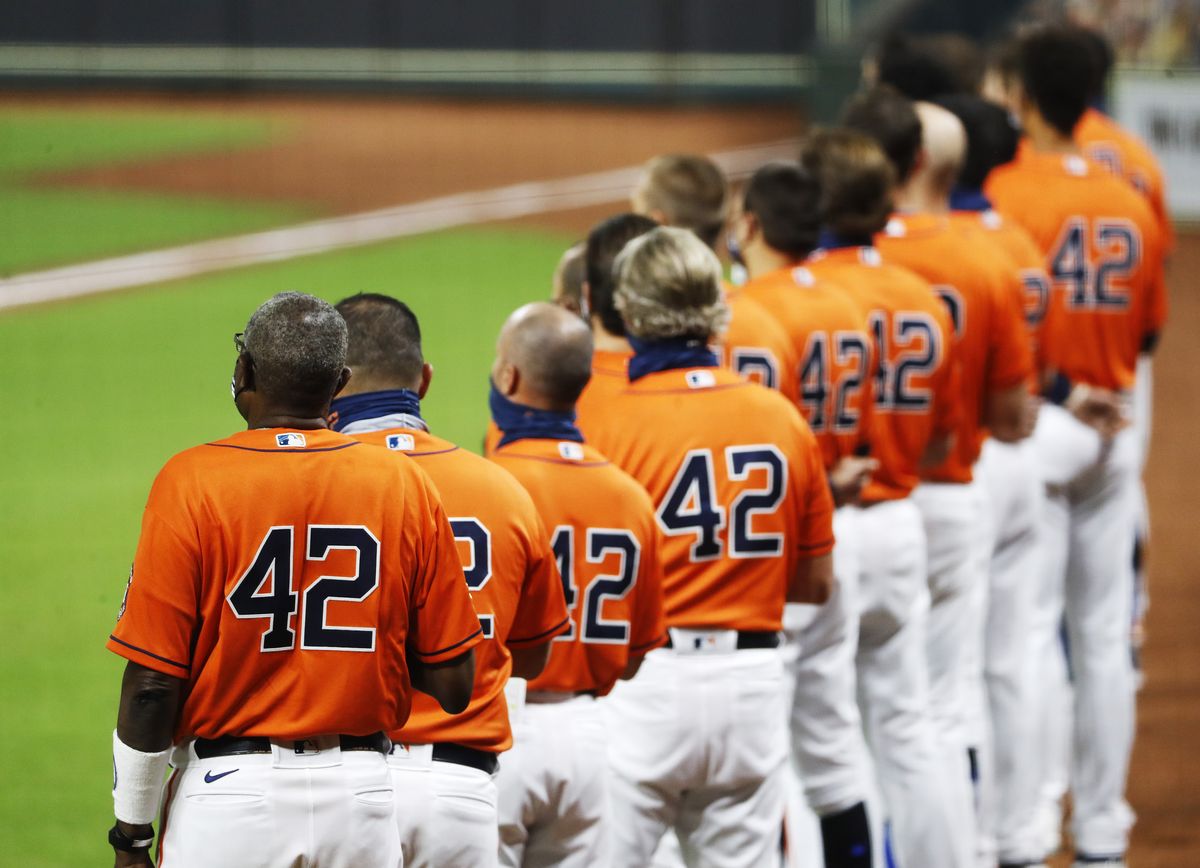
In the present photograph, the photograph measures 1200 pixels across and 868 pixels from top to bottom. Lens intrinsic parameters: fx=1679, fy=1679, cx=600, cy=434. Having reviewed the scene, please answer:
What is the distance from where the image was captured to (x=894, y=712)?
4.57m

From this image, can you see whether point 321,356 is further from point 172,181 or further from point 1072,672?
point 172,181

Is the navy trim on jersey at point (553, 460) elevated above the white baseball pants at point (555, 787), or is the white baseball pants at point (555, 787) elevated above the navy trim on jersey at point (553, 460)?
the navy trim on jersey at point (553, 460)

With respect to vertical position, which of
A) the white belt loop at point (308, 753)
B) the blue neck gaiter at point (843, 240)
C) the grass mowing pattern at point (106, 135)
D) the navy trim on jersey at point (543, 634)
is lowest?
the white belt loop at point (308, 753)

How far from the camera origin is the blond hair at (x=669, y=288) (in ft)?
12.1

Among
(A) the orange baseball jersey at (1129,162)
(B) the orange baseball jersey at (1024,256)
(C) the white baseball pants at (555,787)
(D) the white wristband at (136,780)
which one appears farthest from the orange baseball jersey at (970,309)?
(D) the white wristband at (136,780)

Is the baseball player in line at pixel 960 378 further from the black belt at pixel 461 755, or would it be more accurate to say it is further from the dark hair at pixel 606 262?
the black belt at pixel 461 755

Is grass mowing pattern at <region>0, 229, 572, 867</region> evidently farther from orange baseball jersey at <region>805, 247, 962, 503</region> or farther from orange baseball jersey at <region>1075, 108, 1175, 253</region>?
orange baseball jersey at <region>1075, 108, 1175, 253</region>

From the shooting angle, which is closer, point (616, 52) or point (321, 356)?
point (321, 356)

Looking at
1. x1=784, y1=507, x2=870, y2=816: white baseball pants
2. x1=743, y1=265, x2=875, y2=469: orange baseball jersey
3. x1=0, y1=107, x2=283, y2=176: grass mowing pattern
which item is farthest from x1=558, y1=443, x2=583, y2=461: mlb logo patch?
x1=0, y1=107, x2=283, y2=176: grass mowing pattern

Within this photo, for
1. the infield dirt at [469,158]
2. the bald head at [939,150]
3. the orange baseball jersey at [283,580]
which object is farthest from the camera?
the infield dirt at [469,158]

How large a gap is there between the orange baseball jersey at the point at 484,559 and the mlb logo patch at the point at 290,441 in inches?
13.6

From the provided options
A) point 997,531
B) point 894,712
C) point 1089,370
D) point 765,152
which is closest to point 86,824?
point 894,712

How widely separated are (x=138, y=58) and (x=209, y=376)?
1143cm

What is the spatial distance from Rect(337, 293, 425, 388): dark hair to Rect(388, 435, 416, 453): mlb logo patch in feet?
0.33
